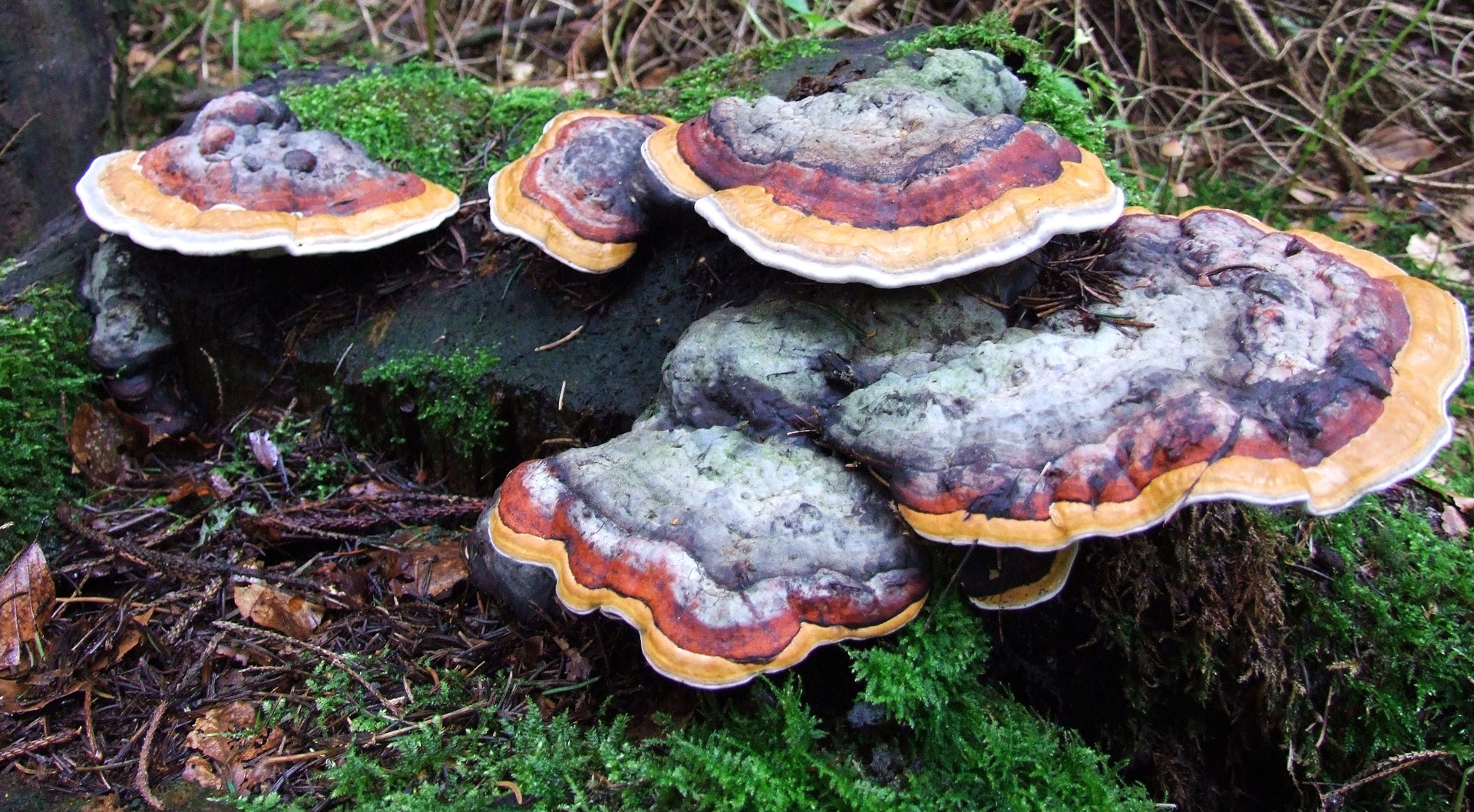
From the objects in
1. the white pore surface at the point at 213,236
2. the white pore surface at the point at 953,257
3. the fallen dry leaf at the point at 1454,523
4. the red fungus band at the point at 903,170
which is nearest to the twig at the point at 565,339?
the white pore surface at the point at 213,236

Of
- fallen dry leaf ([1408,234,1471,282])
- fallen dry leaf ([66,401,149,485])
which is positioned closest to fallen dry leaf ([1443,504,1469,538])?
fallen dry leaf ([1408,234,1471,282])

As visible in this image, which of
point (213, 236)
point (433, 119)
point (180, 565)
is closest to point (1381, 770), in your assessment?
point (180, 565)

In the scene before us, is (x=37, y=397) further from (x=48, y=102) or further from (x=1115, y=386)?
(x=1115, y=386)

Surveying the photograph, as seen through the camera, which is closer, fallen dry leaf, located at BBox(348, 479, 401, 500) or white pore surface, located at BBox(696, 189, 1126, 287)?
white pore surface, located at BBox(696, 189, 1126, 287)

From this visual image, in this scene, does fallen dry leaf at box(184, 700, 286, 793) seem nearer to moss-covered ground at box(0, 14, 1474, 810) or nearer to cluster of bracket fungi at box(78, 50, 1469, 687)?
moss-covered ground at box(0, 14, 1474, 810)

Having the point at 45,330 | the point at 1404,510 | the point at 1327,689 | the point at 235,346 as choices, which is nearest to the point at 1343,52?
the point at 1404,510

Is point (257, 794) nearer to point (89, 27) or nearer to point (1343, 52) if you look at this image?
point (89, 27)
